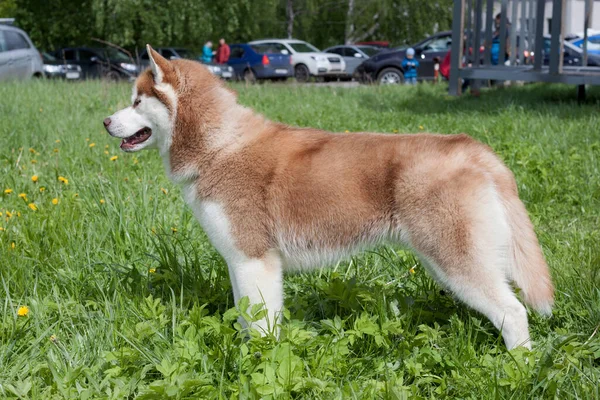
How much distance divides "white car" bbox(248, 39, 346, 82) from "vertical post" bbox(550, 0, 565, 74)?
686 inches

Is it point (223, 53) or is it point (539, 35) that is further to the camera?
point (223, 53)

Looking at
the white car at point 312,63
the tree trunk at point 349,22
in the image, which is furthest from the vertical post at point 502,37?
the tree trunk at point 349,22

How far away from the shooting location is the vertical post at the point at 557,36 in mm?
10414

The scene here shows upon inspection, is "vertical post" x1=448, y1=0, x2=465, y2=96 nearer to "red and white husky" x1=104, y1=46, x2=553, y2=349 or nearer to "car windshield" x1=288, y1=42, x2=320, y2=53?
"red and white husky" x1=104, y1=46, x2=553, y2=349

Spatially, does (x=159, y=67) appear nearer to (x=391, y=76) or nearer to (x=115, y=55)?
(x=391, y=76)

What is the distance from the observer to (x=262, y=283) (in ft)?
10.7

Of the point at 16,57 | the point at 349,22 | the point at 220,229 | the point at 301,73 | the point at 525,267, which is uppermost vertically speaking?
the point at 349,22

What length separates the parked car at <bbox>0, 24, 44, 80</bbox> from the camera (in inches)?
669

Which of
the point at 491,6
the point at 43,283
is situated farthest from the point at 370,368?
the point at 491,6

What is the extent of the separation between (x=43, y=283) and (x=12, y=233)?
2.34 feet

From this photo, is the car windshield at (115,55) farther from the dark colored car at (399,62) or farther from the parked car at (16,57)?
the dark colored car at (399,62)

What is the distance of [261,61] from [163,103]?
78.5 feet

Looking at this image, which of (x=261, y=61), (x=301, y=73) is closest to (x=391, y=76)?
(x=261, y=61)

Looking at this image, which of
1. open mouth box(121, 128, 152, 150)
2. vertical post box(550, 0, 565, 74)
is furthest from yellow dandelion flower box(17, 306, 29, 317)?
vertical post box(550, 0, 565, 74)
